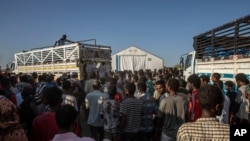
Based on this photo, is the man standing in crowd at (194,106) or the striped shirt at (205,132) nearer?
the striped shirt at (205,132)

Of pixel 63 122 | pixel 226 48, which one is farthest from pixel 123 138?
pixel 226 48

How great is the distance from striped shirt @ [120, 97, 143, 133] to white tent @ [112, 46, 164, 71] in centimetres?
2624

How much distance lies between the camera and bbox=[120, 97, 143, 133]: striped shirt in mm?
5195

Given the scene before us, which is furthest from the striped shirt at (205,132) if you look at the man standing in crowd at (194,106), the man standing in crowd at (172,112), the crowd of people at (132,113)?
the man standing in crowd at (194,106)

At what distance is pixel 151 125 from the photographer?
5547 millimetres

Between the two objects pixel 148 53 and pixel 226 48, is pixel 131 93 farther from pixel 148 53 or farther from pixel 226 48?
pixel 148 53

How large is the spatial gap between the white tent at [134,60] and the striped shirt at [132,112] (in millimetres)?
26244

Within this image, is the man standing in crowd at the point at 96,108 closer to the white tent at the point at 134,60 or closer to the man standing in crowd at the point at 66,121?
the man standing in crowd at the point at 66,121

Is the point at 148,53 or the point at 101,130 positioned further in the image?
the point at 148,53

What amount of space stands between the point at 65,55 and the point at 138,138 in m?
11.1

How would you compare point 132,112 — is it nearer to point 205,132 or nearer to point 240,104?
point 240,104

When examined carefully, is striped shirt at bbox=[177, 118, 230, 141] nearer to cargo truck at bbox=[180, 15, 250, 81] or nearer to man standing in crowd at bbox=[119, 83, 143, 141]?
man standing in crowd at bbox=[119, 83, 143, 141]

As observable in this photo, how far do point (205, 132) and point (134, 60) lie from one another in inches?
1190

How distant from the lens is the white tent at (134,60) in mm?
32047
